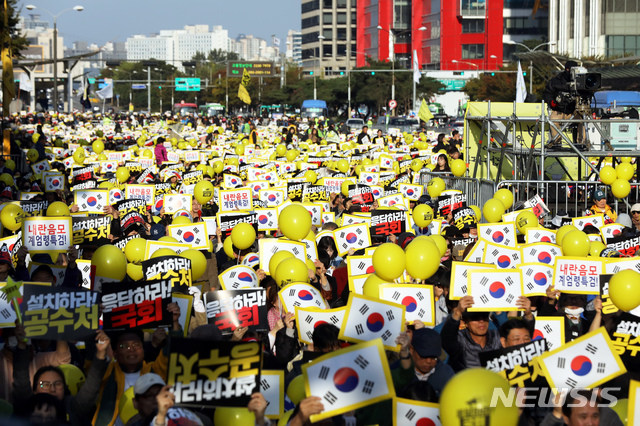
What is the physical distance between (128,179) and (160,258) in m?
10.1

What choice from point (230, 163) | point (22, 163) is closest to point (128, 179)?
point (230, 163)

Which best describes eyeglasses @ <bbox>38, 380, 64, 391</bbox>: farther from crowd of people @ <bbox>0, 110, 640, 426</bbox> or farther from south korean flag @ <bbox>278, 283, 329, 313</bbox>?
south korean flag @ <bbox>278, 283, 329, 313</bbox>

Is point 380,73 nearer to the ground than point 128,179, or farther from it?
farther from it

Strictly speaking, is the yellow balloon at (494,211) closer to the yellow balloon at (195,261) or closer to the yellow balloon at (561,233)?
the yellow balloon at (561,233)

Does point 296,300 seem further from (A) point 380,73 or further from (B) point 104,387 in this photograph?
(A) point 380,73

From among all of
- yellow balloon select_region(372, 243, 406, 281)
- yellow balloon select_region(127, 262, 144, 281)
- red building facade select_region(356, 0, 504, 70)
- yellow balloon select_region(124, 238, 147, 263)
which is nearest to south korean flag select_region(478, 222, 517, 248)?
yellow balloon select_region(372, 243, 406, 281)

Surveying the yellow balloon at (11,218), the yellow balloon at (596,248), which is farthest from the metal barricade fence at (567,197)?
the yellow balloon at (11,218)

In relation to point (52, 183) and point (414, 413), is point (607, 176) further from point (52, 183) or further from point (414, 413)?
point (414, 413)

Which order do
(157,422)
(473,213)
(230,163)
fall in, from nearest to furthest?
(157,422), (473,213), (230,163)

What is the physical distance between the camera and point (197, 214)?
12859mm

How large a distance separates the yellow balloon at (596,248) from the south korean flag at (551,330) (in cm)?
Answer: 306

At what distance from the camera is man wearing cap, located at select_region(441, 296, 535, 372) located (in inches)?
251

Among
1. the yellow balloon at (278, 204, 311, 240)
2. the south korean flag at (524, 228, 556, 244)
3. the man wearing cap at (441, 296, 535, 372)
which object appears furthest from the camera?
the south korean flag at (524, 228, 556, 244)

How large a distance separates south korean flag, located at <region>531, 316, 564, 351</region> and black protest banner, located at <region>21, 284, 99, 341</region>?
10.1 feet
